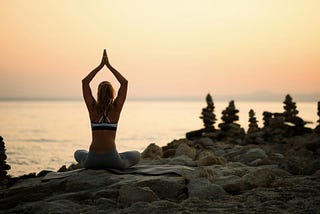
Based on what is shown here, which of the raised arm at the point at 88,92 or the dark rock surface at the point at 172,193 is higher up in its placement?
the raised arm at the point at 88,92

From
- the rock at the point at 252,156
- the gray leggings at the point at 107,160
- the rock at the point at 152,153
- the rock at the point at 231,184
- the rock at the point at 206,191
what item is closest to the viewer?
the rock at the point at 206,191

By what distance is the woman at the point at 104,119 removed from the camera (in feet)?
34.3

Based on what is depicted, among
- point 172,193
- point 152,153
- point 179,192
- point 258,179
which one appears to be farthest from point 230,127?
point 172,193

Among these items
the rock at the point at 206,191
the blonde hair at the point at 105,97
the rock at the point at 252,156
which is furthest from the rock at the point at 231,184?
the rock at the point at 252,156

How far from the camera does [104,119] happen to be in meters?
10.5

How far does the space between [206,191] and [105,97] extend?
3272mm

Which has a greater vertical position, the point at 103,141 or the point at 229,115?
the point at 229,115

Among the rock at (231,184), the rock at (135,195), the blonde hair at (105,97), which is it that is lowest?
the rock at (135,195)

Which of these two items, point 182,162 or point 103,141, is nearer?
point 103,141

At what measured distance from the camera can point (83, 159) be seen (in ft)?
36.4

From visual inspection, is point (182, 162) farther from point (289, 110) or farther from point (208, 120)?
point (208, 120)

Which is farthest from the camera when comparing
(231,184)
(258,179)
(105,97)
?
(105,97)

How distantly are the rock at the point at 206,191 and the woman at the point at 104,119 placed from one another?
7.00 feet

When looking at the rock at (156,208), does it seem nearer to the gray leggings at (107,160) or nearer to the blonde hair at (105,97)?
the gray leggings at (107,160)
